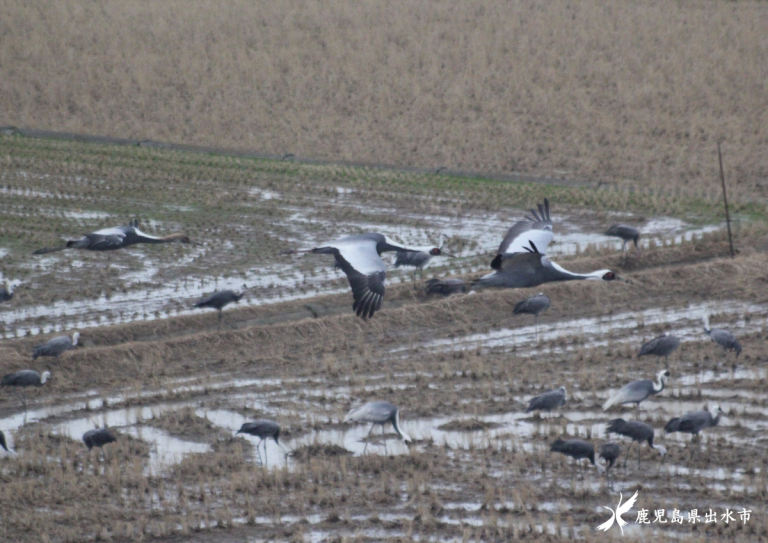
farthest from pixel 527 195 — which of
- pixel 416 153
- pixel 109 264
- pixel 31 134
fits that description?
pixel 31 134

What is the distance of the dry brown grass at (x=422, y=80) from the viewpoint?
2411cm

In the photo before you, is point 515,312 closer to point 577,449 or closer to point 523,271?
point 523,271

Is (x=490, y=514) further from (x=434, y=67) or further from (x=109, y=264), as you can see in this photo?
(x=434, y=67)

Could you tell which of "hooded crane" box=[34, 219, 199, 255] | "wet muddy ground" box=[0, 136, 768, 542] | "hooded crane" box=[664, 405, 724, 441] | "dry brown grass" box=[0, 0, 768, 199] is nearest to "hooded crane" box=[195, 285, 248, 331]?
"wet muddy ground" box=[0, 136, 768, 542]

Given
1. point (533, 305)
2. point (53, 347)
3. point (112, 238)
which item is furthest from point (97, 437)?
point (533, 305)

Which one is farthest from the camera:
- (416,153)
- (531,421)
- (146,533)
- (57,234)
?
(416,153)

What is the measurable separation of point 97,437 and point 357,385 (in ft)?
9.65

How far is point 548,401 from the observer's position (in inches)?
361

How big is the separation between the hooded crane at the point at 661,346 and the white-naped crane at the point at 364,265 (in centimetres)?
266

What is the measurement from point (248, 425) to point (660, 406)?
12.6 ft

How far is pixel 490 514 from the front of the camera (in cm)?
740

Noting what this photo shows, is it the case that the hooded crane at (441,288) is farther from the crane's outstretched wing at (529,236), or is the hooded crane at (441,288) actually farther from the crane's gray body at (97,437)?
the crane's gray body at (97,437)

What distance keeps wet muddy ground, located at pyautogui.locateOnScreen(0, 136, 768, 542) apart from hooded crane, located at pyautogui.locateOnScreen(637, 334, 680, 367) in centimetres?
26

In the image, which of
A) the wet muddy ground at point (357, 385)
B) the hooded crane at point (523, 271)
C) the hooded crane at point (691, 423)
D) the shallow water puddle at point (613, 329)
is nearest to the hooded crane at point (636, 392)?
the wet muddy ground at point (357, 385)
